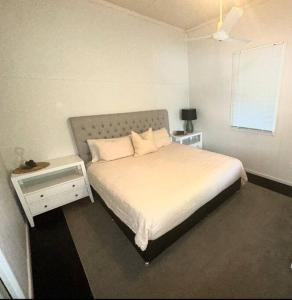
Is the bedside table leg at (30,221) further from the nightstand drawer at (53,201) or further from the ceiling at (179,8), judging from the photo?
the ceiling at (179,8)

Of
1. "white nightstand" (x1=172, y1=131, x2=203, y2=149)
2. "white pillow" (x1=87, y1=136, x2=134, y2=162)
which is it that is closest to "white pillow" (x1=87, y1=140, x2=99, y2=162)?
"white pillow" (x1=87, y1=136, x2=134, y2=162)

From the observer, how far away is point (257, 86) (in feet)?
8.61

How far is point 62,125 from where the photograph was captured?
7.94ft

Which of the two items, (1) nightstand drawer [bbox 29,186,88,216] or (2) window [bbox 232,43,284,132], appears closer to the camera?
(1) nightstand drawer [bbox 29,186,88,216]

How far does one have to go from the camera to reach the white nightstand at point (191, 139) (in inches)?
133

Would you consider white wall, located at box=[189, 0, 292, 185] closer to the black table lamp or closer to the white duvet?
the black table lamp

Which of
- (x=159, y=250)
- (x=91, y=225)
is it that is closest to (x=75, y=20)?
(x=91, y=225)

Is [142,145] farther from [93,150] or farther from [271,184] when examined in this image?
[271,184]

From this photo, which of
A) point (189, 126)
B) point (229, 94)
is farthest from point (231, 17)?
point (189, 126)

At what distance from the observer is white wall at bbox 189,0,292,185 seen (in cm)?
229

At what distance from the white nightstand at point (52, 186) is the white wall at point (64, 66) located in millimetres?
309

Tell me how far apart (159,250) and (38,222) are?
162cm

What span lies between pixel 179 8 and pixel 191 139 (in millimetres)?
2338

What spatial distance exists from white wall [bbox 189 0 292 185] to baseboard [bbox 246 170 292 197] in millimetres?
73
